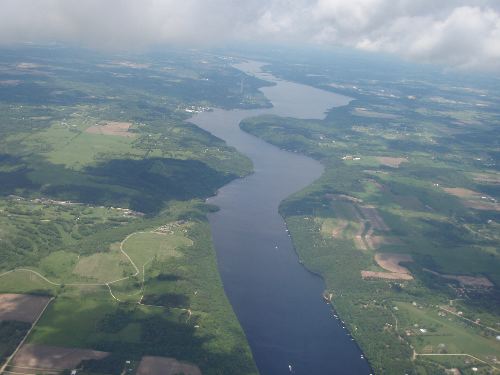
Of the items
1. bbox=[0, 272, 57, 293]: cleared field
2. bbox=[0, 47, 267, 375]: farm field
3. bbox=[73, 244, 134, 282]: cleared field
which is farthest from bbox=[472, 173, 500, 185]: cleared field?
bbox=[0, 272, 57, 293]: cleared field

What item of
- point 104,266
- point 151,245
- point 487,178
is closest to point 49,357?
point 104,266

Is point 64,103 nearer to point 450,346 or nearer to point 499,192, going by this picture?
point 499,192

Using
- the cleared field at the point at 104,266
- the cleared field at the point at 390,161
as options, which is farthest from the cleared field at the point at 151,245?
the cleared field at the point at 390,161

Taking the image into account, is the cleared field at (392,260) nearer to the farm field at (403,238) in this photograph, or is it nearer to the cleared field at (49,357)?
the farm field at (403,238)

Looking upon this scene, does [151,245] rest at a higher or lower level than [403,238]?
lower

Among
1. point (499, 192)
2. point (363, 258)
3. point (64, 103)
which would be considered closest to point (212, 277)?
point (363, 258)

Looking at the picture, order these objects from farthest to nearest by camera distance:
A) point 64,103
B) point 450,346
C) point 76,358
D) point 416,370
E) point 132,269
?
1. point 64,103
2. point 132,269
3. point 450,346
4. point 416,370
5. point 76,358

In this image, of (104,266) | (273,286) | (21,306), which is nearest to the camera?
(21,306)

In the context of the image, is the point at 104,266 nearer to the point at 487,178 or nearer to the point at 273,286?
the point at 273,286
